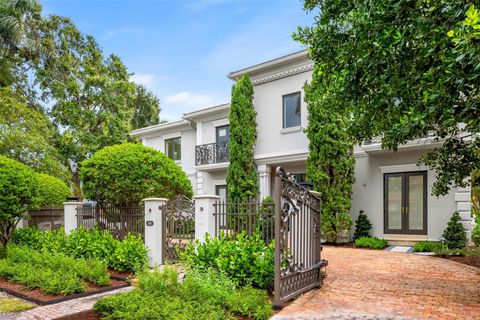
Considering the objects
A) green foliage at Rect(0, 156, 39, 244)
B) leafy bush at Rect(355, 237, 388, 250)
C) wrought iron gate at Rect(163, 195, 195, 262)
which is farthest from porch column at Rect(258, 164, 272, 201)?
green foliage at Rect(0, 156, 39, 244)

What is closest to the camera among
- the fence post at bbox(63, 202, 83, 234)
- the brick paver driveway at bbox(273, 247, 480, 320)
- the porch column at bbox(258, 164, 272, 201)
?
the brick paver driveway at bbox(273, 247, 480, 320)

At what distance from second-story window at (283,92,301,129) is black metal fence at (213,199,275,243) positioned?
27.1ft

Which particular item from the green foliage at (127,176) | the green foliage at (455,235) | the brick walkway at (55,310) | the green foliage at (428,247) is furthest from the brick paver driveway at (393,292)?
the green foliage at (127,176)

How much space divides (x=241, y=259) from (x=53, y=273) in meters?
3.97

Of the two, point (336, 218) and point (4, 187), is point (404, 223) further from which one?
point (4, 187)

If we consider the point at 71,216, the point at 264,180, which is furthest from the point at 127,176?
the point at 264,180

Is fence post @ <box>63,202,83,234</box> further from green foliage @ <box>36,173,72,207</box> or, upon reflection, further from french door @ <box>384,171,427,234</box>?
french door @ <box>384,171,427,234</box>

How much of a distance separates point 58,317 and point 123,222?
4.29 meters

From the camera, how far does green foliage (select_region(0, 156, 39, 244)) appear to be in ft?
32.2

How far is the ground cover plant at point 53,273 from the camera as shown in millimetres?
6797

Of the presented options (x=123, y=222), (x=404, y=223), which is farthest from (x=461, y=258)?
(x=123, y=222)

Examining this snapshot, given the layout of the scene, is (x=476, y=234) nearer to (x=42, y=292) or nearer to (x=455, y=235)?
(x=455, y=235)

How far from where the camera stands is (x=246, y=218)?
729cm

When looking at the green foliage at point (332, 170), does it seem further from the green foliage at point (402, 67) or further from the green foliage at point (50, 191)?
the green foliage at point (50, 191)
